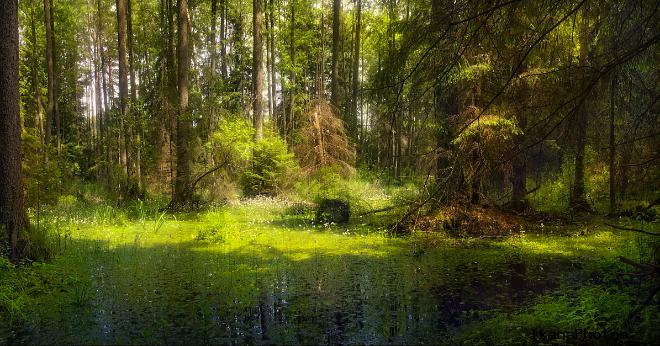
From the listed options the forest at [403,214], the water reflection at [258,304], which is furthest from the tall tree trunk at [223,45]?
the water reflection at [258,304]

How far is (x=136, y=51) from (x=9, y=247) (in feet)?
85.7

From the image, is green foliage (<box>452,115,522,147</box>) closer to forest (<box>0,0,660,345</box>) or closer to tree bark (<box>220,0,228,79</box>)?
forest (<box>0,0,660,345</box>)

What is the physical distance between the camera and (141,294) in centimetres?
592

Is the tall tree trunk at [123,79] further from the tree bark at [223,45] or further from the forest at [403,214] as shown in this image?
the tree bark at [223,45]

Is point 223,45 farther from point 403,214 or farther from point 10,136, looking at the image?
point 10,136

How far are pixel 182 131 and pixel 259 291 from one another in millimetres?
9990

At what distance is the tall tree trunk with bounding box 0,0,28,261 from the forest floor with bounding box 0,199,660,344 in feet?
2.42

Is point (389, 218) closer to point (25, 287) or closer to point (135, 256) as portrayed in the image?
point (135, 256)

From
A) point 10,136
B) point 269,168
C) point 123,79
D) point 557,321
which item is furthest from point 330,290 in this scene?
point 123,79

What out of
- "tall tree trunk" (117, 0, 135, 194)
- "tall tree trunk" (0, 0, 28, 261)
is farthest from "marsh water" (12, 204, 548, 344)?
"tall tree trunk" (117, 0, 135, 194)

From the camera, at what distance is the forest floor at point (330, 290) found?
14.3 ft

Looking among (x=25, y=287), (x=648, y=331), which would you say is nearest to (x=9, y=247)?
(x=25, y=287)

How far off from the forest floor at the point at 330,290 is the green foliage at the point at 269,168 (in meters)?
6.66

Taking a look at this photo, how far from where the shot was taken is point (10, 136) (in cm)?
675
